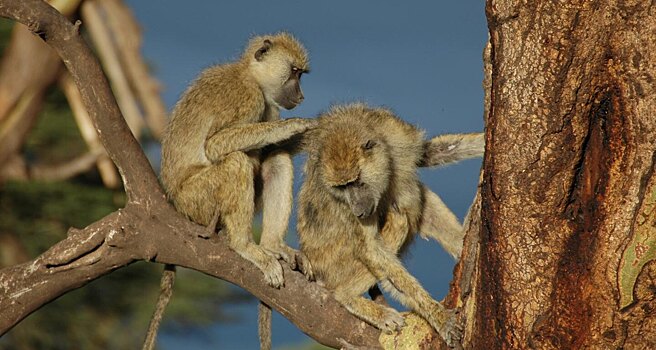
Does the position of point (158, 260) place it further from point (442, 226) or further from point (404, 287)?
point (442, 226)

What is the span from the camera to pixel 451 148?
4582mm

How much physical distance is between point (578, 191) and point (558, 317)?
422 mm

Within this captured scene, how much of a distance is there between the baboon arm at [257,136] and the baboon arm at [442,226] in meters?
0.65

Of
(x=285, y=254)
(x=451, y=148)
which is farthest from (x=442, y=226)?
(x=285, y=254)

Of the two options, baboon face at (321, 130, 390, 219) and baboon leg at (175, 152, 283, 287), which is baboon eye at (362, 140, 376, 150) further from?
baboon leg at (175, 152, 283, 287)

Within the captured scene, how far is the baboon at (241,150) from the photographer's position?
172 inches

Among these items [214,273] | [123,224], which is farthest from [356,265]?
[123,224]

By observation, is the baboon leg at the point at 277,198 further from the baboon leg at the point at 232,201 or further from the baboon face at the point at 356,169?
the baboon face at the point at 356,169

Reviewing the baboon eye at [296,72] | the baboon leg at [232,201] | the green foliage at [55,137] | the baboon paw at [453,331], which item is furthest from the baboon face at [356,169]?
the green foliage at [55,137]

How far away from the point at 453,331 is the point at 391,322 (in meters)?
0.36

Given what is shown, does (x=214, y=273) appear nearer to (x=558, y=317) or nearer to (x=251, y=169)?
(x=251, y=169)

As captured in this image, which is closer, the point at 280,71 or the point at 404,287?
the point at 404,287

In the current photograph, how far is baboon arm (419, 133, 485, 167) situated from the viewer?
14.8ft

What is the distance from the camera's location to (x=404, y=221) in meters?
4.38
